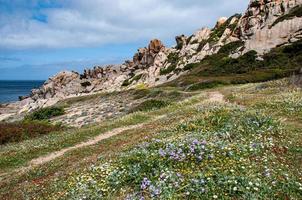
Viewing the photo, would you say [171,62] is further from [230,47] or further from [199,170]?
[199,170]

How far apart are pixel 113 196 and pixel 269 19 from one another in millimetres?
81102

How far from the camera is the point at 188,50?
109 m

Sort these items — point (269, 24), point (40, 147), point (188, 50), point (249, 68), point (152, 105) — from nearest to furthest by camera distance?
point (40, 147), point (152, 105), point (249, 68), point (269, 24), point (188, 50)

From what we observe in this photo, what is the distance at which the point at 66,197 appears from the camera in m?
12.9

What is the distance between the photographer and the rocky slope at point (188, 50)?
79438 mm

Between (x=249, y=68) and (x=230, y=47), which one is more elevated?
(x=230, y=47)

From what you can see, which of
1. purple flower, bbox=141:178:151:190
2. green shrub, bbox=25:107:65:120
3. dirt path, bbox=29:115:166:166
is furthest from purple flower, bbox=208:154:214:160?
green shrub, bbox=25:107:65:120

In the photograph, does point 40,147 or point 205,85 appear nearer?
point 40,147

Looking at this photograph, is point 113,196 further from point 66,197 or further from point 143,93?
point 143,93

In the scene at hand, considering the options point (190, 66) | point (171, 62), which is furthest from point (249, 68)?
point (171, 62)

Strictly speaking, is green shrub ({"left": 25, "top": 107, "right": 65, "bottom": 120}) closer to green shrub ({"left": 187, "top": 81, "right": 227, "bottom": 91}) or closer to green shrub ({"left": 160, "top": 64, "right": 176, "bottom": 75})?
green shrub ({"left": 187, "top": 81, "right": 227, "bottom": 91})

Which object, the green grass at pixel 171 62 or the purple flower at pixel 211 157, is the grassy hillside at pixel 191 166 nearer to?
the purple flower at pixel 211 157

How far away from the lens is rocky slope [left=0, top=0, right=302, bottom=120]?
261 feet

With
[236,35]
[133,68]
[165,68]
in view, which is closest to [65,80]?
[133,68]
